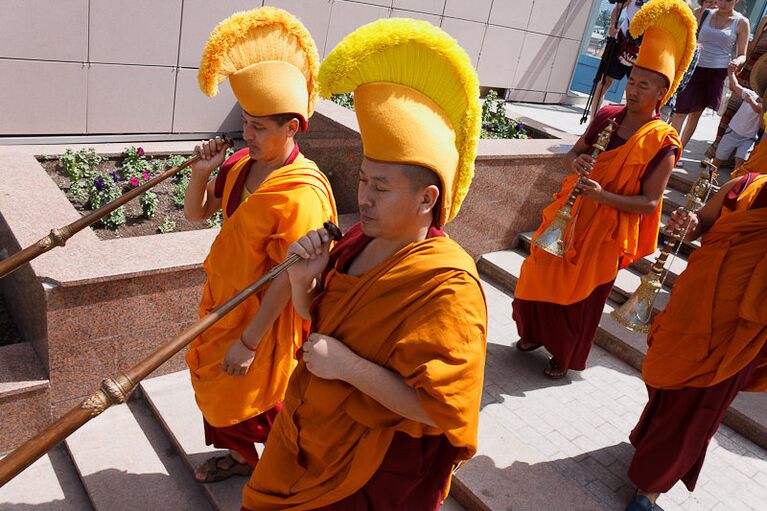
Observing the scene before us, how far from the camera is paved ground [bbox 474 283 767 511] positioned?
4055 millimetres

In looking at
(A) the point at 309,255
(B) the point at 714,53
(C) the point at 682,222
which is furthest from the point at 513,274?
(A) the point at 309,255

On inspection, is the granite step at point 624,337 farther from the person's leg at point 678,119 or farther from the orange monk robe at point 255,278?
the person's leg at point 678,119

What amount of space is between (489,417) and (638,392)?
1.42m

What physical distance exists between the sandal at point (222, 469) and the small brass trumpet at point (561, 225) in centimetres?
229

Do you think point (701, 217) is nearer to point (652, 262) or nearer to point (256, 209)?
point (256, 209)

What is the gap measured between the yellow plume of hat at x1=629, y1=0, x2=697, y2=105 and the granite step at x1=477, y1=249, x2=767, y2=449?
1699 mm

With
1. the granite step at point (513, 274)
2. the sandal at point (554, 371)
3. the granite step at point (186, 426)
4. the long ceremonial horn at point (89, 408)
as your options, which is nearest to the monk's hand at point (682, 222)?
the sandal at point (554, 371)

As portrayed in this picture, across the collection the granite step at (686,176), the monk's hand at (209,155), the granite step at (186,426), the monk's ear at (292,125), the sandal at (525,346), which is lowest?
the granite step at (186,426)

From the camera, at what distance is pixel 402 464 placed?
237cm

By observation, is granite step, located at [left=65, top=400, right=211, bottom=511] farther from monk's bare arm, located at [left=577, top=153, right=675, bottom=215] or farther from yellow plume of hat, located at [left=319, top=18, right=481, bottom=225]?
monk's bare arm, located at [left=577, top=153, right=675, bottom=215]

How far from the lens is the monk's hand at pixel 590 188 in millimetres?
4406

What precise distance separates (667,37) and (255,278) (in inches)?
119

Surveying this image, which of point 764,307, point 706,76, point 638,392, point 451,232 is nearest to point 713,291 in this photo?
point 764,307

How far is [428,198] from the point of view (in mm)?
2191
